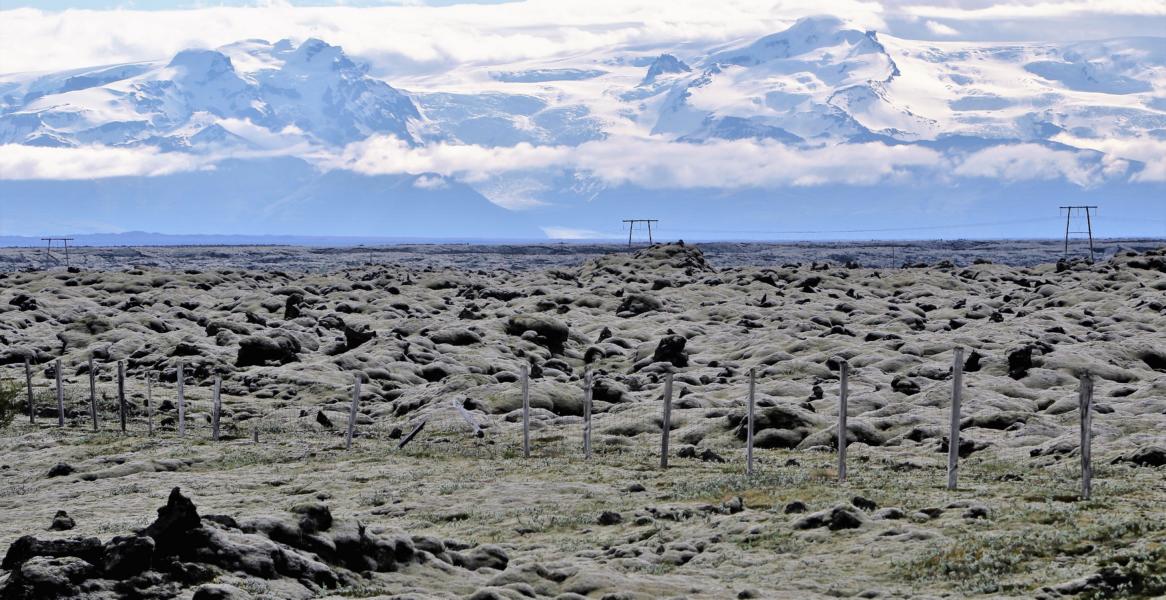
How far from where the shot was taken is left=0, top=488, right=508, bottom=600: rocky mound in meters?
17.8

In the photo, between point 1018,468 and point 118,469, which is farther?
point 118,469

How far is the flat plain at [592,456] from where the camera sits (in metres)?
Result: 20.2

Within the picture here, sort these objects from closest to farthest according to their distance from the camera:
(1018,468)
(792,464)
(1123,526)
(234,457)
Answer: (1123,526) → (1018,468) → (792,464) → (234,457)

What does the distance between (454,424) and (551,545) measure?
753 inches

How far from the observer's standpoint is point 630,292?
9481cm

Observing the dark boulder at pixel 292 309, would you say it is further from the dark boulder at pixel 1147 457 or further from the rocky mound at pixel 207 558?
the rocky mound at pixel 207 558

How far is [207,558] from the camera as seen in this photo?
19266 millimetres

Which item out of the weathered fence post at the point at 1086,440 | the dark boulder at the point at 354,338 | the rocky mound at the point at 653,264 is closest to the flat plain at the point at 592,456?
the dark boulder at the point at 354,338

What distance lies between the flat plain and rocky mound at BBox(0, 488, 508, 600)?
0.05 m

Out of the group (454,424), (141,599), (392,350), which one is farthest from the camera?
(392,350)

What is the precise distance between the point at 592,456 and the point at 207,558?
17811mm

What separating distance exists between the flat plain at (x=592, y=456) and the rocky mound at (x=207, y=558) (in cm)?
5

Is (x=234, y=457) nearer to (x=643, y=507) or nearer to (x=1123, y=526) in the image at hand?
(x=643, y=507)

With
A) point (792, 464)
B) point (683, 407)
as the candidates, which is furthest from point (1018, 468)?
point (683, 407)
